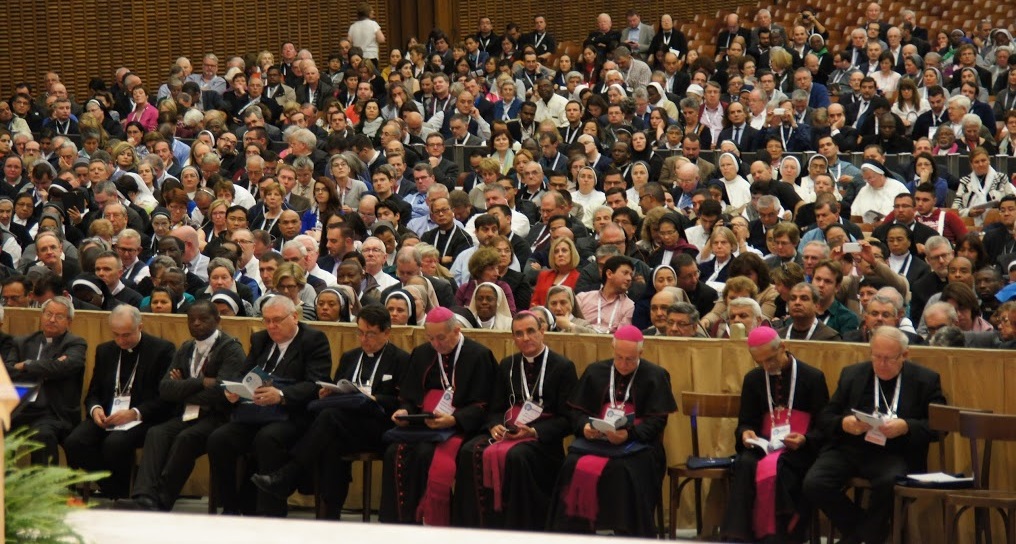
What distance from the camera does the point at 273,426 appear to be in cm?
802

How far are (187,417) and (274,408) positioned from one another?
0.53m

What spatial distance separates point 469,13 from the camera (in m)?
21.4

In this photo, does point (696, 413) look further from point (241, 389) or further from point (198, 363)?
point (198, 363)

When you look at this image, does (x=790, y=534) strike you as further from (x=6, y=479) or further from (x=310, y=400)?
(x=6, y=479)

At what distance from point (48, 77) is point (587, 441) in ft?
39.7

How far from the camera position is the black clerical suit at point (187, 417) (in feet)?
26.7

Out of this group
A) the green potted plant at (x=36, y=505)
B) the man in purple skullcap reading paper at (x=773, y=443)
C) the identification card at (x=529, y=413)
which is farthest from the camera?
the identification card at (x=529, y=413)

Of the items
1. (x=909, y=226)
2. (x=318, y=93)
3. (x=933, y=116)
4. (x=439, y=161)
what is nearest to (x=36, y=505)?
(x=909, y=226)

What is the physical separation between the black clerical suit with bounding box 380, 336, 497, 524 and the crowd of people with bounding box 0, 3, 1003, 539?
0.01 m

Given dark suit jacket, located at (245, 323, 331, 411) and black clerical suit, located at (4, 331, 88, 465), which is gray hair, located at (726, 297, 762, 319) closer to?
dark suit jacket, located at (245, 323, 331, 411)

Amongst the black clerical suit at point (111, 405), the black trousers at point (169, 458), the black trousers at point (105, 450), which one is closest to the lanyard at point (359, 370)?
the black trousers at point (169, 458)

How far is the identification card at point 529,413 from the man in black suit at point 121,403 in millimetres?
2064

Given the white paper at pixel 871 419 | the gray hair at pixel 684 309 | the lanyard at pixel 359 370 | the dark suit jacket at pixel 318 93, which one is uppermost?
the dark suit jacket at pixel 318 93

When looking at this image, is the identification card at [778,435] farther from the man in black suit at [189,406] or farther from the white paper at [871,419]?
the man in black suit at [189,406]
